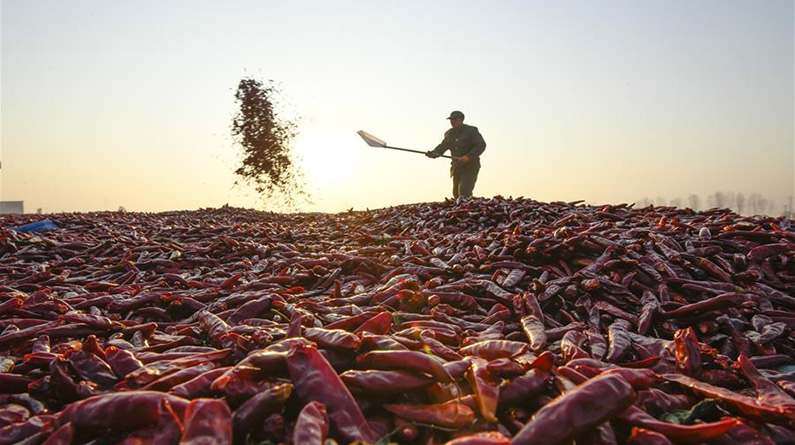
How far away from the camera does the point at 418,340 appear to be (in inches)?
117

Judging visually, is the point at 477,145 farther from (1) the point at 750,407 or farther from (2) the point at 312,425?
(2) the point at 312,425

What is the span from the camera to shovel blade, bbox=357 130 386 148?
18109 millimetres

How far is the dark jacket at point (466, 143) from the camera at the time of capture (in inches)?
649

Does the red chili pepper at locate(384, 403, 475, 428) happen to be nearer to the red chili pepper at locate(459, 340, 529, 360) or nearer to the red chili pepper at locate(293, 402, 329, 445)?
the red chili pepper at locate(293, 402, 329, 445)

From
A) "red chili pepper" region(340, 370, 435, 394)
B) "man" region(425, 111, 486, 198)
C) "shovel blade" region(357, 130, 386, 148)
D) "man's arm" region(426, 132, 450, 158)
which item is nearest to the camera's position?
"red chili pepper" region(340, 370, 435, 394)

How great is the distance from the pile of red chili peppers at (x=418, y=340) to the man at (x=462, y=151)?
784cm

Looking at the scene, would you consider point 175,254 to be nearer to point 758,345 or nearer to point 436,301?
point 436,301

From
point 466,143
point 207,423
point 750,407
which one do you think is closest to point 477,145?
point 466,143

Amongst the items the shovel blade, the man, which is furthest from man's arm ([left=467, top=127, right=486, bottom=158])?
the shovel blade

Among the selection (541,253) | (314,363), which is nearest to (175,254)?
(541,253)

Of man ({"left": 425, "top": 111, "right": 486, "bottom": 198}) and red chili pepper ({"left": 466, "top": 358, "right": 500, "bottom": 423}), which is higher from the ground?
man ({"left": 425, "top": 111, "right": 486, "bottom": 198})

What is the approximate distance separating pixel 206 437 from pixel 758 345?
169 inches

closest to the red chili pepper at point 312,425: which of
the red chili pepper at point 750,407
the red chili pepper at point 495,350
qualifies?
the red chili pepper at point 495,350

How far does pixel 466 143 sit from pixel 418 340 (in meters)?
14.5
